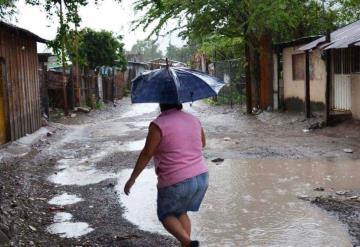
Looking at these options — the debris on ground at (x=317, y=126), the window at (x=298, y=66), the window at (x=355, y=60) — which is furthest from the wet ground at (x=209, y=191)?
the window at (x=298, y=66)

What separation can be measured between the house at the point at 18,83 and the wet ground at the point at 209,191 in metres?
0.60

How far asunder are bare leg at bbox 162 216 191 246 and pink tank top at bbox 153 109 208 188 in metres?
0.28

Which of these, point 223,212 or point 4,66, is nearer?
point 223,212

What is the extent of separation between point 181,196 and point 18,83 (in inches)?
435

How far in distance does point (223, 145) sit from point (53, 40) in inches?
231

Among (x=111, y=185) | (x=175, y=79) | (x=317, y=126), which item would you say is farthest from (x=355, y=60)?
(x=175, y=79)

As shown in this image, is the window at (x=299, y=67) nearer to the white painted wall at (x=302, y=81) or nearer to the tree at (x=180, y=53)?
the white painted wall at (x=302, y=81)

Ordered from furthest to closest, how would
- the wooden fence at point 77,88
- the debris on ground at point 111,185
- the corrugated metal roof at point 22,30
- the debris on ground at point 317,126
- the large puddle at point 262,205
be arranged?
the wooden fence at point 77,88
the debris on ground at point 317,126
the corrugated metal roof at point 22,30
the debris on ground at point 111,185
the large puddle at point 262,205

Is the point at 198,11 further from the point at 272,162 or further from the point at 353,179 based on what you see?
the point at 353,179

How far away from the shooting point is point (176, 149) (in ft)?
12.6

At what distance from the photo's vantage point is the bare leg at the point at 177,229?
3916 millimetres

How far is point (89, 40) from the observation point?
94.0 feet

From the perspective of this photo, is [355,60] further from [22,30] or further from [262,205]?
[262,205]

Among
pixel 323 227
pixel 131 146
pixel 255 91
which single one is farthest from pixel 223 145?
pixel 255 91
